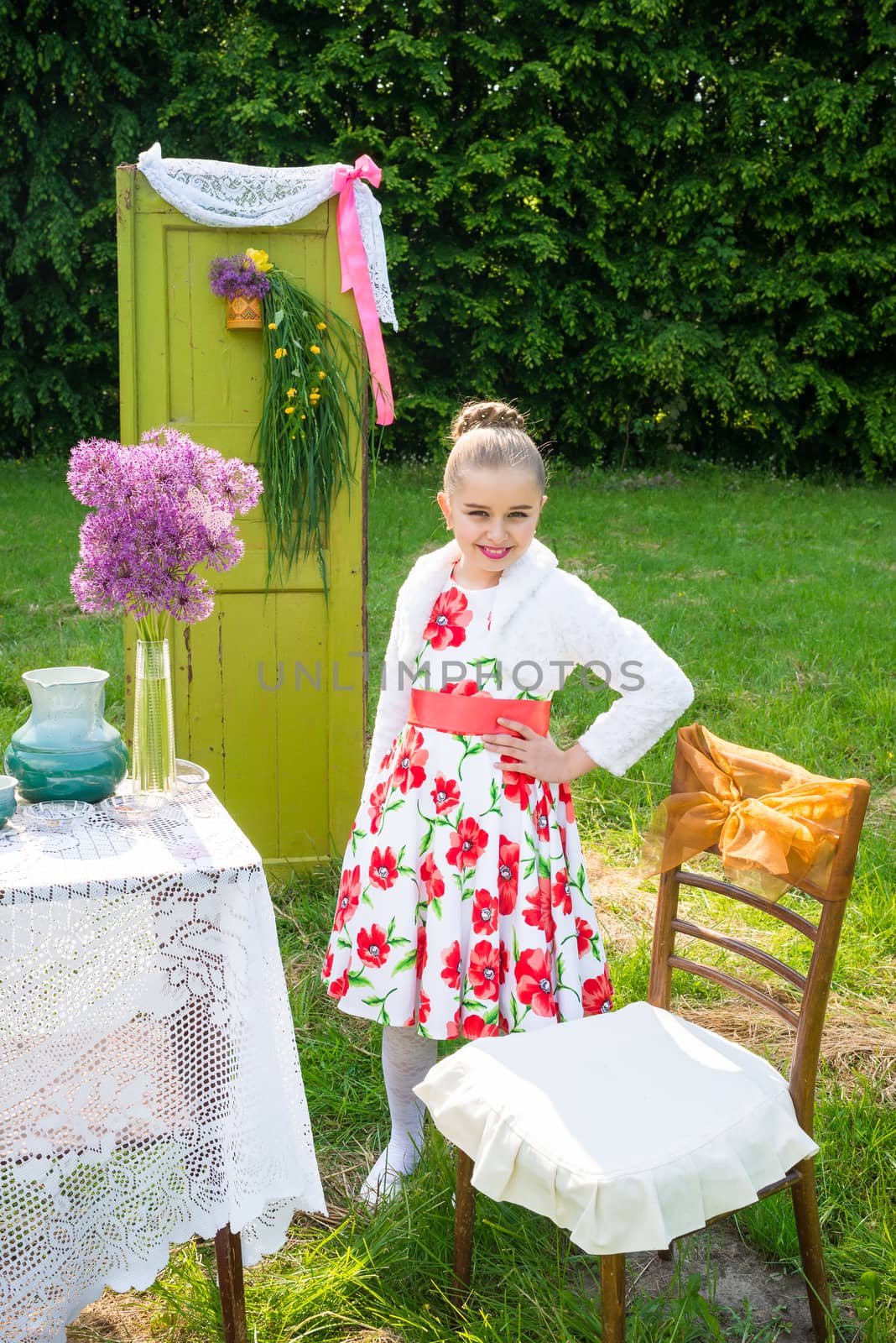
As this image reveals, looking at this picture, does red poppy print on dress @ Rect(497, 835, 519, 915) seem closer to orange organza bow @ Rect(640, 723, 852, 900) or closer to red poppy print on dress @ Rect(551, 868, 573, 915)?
red poppy print on dress @ Rect(551, 868, 573, 915)

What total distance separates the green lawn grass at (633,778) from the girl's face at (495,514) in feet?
3.79

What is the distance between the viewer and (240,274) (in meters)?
3.09

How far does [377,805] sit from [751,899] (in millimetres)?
779

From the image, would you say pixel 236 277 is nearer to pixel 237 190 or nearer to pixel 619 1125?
pixel 237 190

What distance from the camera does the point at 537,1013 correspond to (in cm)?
218

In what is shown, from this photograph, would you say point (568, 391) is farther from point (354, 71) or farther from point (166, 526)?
point (166, 526)

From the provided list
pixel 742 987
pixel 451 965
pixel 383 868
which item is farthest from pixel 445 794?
pixel 742 987

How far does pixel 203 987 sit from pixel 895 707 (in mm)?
3957

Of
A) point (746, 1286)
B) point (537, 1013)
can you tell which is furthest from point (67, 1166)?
point (746, 1286)

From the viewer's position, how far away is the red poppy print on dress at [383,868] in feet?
7.38

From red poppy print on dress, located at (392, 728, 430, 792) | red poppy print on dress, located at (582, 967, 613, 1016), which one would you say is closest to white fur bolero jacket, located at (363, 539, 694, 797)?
red poppy print on dress, located at (392, 728, 430, 792)

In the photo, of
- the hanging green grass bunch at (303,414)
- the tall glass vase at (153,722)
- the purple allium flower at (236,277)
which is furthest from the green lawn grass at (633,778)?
the purple allium flower at (236,277)
